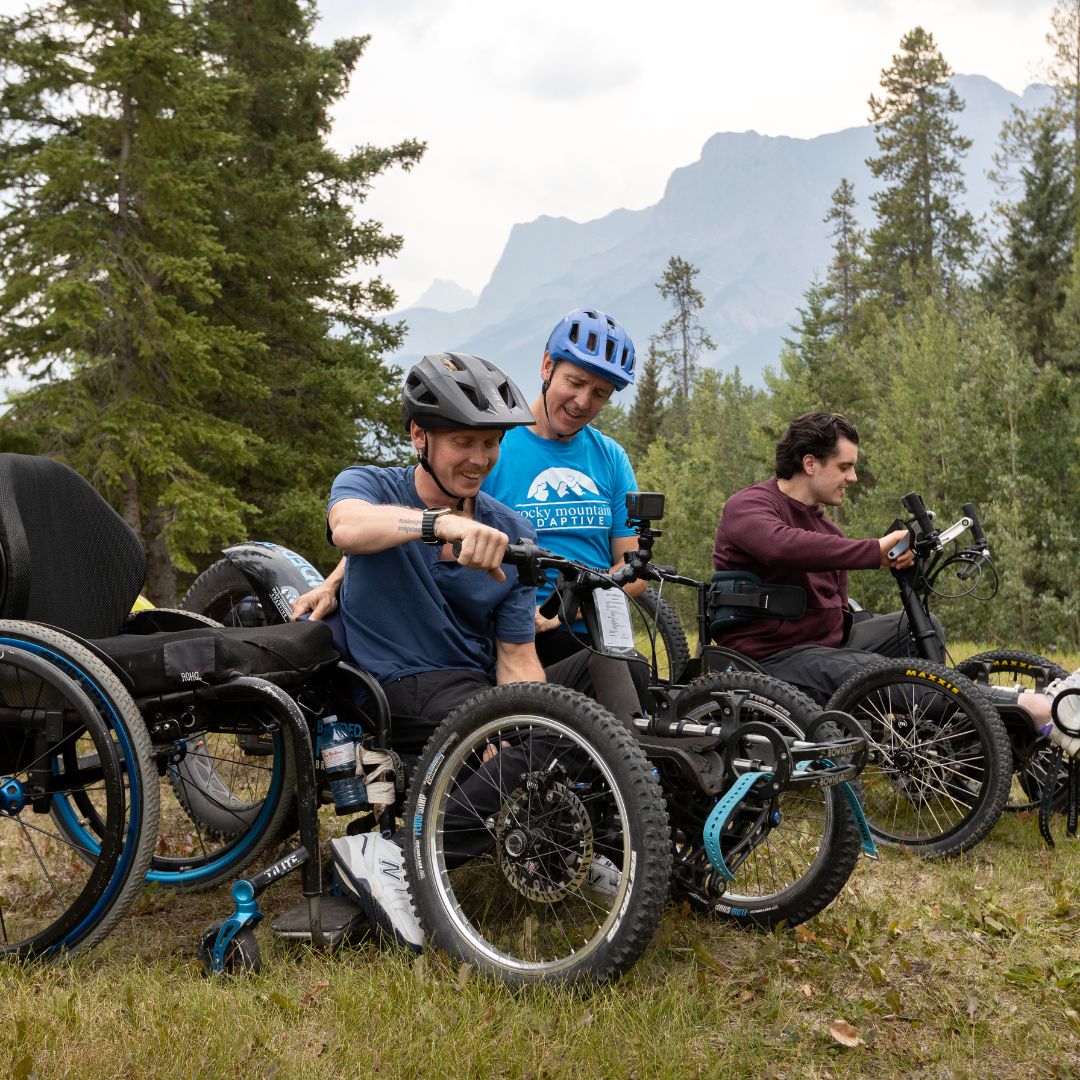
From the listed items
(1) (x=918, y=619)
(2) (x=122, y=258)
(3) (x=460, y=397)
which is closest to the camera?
(3) (x=460, y=397)

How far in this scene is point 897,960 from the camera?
11.3 ft

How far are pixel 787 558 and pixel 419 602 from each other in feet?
6.59

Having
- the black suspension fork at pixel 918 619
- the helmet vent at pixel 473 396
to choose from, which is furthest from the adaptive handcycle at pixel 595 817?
the black suspension fork at pixel 918 619

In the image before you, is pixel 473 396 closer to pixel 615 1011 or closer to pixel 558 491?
pixel 558 491

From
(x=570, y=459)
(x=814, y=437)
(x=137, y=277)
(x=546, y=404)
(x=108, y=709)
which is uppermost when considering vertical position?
(x=137, y=277)

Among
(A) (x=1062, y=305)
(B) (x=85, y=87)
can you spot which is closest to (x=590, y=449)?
(B) (x=85, y=87)

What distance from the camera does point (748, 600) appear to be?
5.22 m

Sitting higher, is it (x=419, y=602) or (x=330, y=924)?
(x=419, y=602)

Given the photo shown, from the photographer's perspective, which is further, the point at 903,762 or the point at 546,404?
the point at 903,762

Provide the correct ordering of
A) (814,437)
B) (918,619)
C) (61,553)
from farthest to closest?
(814,437) → (918,619) → (61,553)

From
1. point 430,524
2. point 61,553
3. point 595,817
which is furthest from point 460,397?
point 61,553

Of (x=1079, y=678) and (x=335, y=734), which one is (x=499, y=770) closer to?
(x=335, y=734)

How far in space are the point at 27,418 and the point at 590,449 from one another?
16277 mm

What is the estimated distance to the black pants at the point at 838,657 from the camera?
194 inches
